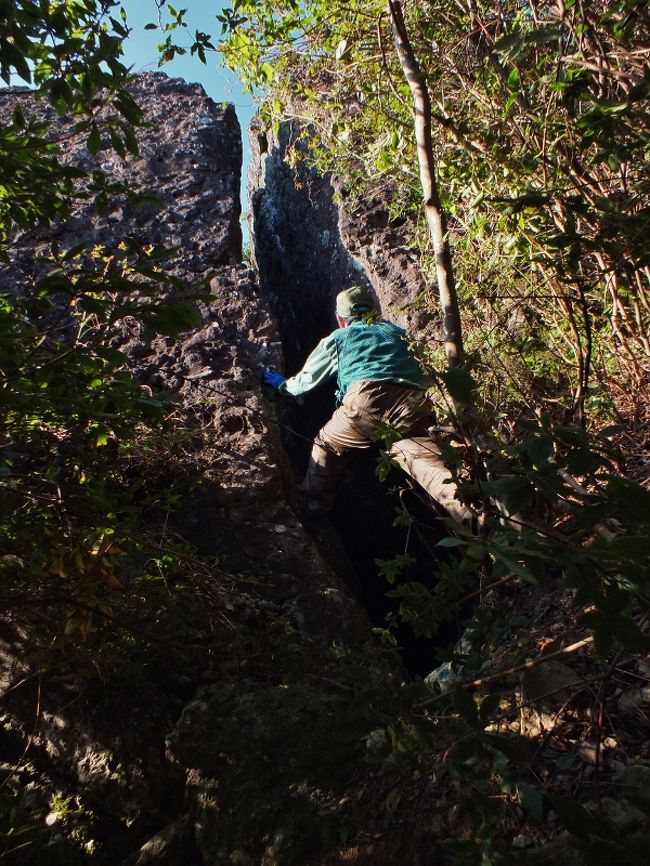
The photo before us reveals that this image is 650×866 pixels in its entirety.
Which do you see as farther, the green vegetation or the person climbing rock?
the person climbing rock

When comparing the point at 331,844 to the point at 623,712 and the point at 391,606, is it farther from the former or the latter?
the point at 391,606

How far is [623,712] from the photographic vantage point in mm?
2084

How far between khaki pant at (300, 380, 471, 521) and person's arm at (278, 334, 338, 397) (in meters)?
0.38

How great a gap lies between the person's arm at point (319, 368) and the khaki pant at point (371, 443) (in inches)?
15.1

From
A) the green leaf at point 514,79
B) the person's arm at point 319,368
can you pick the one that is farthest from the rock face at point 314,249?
the green leaf at point 514,79

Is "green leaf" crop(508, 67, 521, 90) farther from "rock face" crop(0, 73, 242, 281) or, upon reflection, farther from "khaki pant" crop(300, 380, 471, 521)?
"rock face" crop(0, 73, 242, 281)

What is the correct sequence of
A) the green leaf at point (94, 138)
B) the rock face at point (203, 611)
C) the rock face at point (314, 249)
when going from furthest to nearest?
the rock face at point (314, 249), the rock face at point (203, 611), the green leaf at point (94, 138)

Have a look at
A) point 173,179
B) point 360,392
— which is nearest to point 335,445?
point 360,392

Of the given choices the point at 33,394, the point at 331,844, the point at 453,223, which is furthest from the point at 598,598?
the point at 453,223

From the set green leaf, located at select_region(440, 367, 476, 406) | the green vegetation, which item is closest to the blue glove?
the green vegetation

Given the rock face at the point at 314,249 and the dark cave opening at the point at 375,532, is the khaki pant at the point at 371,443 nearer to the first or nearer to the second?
the dark cave opening at the point at 375,532

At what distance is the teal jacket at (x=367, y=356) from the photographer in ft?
14.9

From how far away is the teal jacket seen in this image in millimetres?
4531

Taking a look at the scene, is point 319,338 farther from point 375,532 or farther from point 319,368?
point 375,532
